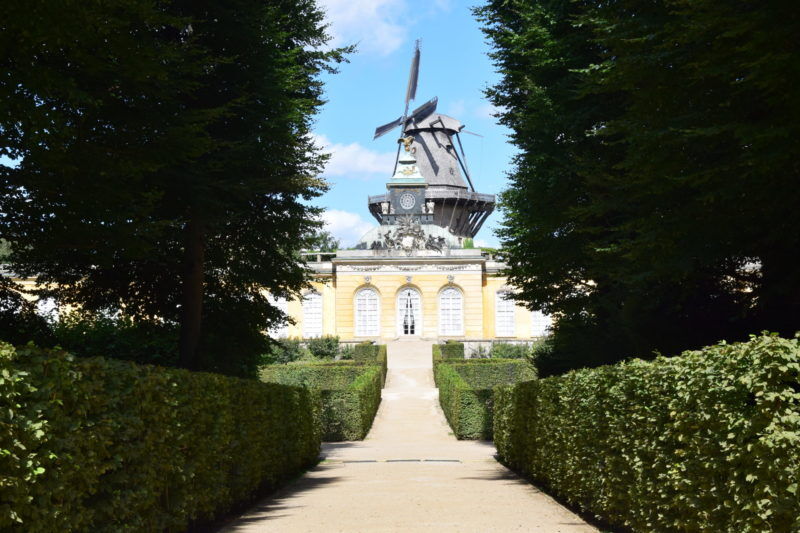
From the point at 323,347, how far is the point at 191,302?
88.9ft

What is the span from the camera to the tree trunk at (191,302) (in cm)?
1277

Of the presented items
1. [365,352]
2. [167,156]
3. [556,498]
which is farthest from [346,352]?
[167,156]

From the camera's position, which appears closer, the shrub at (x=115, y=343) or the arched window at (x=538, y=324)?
the shrub at (x=115, y=343)

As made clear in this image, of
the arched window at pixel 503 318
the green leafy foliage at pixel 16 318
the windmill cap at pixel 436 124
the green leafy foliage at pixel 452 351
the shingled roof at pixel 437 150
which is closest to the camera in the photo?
the green leafy foliage at pixel 16 318

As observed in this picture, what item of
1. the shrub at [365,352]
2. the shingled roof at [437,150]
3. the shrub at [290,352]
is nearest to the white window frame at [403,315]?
the shrub at [290,352]

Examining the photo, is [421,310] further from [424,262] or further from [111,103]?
[111,103]

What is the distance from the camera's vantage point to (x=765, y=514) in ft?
12.9

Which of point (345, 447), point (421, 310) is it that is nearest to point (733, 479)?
point (345, 447)

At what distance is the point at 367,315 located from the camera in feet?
150

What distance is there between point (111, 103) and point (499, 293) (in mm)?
38057

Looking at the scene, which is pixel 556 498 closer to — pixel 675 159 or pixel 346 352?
pixel 675 159

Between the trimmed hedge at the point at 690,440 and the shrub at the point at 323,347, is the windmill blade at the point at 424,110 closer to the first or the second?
the shrub at the point at 323,347

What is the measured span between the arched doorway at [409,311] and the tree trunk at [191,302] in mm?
32842

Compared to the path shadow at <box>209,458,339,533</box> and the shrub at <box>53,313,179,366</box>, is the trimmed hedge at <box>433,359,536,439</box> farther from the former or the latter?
the shrub at <box>53,313,179,366</box>
